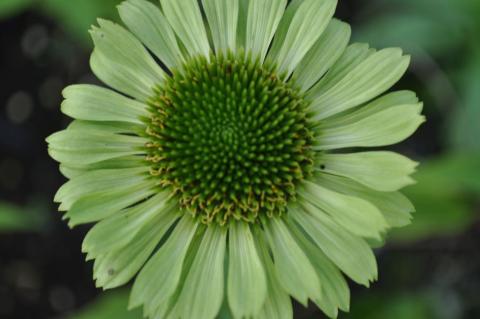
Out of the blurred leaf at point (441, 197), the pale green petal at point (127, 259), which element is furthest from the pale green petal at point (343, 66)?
the blurred leaf at point (441, 197)

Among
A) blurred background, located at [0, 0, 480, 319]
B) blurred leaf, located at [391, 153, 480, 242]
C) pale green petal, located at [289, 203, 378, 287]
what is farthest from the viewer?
blurred background, located at [0, 0, 480, 319]

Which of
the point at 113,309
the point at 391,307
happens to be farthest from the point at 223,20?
the point at 391,307

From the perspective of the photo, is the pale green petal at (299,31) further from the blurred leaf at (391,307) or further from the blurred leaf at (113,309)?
the blurred leaf at (391,307)

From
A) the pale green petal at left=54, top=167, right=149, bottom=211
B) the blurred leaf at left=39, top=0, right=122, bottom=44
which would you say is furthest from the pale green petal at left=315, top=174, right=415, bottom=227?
the blurred leaf at left=39, top=0, right=122, bottom=44

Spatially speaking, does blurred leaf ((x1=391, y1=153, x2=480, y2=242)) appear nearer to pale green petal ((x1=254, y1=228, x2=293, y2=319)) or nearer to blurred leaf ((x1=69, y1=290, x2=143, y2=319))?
pale green petal ((x1=254, y1=228, x2=293, y2=319))

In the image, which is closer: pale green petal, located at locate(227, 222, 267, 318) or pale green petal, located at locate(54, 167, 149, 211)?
pale green petal, located at locate(227, 222, 267, 318)

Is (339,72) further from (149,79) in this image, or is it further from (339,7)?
(339,7)

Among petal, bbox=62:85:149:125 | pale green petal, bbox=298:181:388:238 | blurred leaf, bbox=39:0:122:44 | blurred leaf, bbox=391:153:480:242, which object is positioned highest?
blurred leaf, bbox=39:0:122:44

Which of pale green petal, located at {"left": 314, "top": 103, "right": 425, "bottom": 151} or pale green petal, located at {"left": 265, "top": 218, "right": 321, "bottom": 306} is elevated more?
pale green petal, located at {"left": 314, "top": 103, "right": 425, "bottom": 151}
